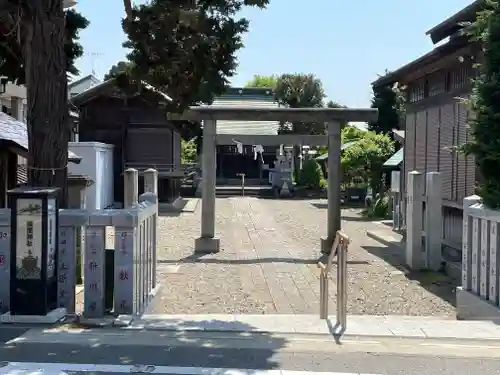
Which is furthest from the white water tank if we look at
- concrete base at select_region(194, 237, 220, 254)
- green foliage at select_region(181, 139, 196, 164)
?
green foliage at select_region(181, 139, 196, 164)

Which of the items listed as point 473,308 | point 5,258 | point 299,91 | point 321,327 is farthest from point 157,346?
point 299,91

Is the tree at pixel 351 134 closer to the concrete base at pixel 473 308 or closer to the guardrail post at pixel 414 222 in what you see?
the guardrail post at pixel 414 222

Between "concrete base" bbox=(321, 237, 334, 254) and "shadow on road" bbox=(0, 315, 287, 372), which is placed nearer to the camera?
"shadow on road" bbox=(0, 315, 287, 372)

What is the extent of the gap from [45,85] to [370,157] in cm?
2483

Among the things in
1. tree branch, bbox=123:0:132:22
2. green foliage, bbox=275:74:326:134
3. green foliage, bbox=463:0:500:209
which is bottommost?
green foliage, bbox=463:0:500:209

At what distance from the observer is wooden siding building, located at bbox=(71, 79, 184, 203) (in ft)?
103

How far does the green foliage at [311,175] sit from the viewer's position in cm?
4309

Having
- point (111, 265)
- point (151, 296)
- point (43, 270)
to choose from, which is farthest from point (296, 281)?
point (43, 270)

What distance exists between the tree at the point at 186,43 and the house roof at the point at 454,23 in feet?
15.2

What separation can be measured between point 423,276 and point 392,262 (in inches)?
73.2

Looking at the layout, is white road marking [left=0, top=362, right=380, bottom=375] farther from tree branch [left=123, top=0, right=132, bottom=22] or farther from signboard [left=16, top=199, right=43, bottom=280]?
tree branch [left=123, top=0, right=132, bottom=22]

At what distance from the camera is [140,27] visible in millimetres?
9961

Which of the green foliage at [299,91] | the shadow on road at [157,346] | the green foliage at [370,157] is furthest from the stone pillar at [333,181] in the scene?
the green foliage at [299,91]

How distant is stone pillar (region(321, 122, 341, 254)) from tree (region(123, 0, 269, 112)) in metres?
6.74
